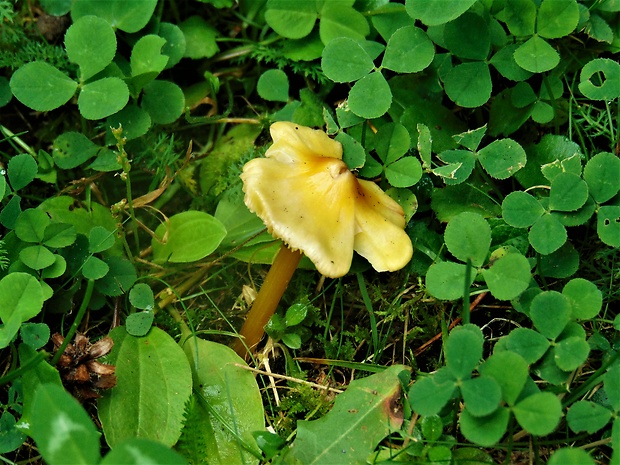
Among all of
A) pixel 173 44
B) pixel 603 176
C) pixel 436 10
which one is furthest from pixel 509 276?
pixel 173 44

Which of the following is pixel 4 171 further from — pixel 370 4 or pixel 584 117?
pixel 584 117

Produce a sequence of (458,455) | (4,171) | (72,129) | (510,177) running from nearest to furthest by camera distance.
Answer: (458,455)
(4,171)
(510,177)
(72,129)

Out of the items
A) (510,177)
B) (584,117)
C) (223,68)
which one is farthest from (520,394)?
(223,68)

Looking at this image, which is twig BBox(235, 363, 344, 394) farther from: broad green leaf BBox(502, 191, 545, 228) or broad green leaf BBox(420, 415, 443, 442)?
broad green leaf BBox(502, 191, 545, 228)

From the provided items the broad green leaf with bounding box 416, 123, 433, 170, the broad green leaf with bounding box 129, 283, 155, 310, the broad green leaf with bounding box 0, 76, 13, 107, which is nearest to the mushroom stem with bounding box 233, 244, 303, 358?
the broad green leaf with bounding box 129, 283, 155, 310

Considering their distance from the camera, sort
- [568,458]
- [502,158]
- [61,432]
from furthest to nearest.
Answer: [502,158], [568,458], [61,432]

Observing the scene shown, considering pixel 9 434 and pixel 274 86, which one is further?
pixel 274 86

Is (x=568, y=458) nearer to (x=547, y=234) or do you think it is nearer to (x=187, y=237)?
(x=547, y=234)
